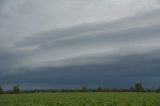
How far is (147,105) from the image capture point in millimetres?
49906

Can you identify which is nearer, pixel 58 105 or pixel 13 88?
pixel 58 105

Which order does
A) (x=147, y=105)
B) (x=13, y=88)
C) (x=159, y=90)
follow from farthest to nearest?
(x=13, y=88) < (x=159, y=90) < (x=147, y=105)

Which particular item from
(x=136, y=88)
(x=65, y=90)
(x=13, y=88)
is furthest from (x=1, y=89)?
(x=136, y=88)

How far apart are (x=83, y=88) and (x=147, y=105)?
150m

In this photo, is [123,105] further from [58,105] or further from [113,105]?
[58,105]

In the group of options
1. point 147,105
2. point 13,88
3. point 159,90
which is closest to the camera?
point 147,105

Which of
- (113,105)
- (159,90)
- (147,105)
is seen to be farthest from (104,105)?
(159,90)

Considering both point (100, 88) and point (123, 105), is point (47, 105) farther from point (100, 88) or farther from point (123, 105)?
point (100, 88)

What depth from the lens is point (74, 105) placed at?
167 ft

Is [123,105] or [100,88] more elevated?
[100,88]

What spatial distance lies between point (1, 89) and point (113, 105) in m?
130

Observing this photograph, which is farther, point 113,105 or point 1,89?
point 1,89

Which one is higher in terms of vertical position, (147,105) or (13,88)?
(13,88)

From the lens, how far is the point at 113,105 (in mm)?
51281
